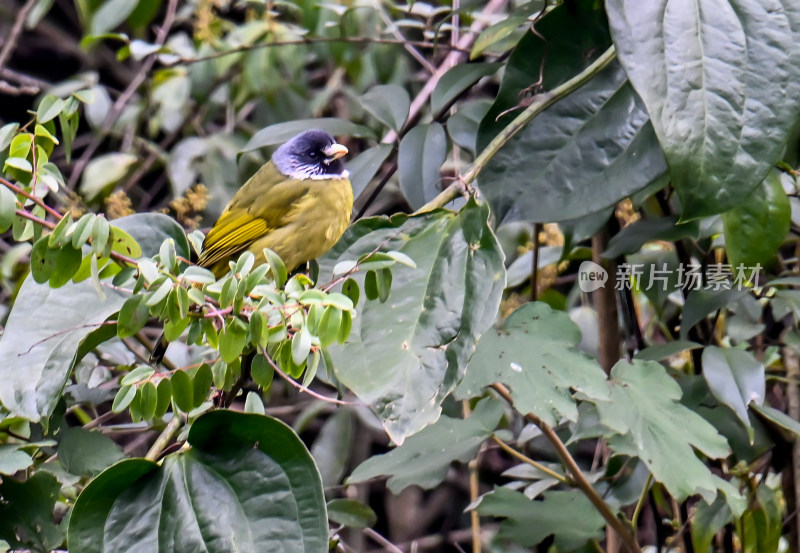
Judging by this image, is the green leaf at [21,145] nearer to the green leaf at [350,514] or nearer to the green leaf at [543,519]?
the green leaf at [350,514]

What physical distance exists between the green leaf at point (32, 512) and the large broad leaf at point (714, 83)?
0.99 metres

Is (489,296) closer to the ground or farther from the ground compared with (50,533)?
farther from the ground

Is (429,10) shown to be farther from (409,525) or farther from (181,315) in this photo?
(409,525)

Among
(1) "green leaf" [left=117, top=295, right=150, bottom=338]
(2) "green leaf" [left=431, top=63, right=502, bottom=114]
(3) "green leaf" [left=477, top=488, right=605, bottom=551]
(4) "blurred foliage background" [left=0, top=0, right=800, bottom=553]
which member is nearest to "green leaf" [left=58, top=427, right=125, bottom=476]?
(4) "blurred foliage background" [left=0, top=0, right=800, bottom=553]

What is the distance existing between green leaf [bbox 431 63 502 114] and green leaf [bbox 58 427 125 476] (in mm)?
864

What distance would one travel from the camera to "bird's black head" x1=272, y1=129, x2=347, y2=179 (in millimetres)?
2459

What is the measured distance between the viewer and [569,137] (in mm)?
1672

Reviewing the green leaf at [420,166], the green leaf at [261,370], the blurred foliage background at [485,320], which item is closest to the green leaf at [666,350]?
the blurred foliage background at [485,320]

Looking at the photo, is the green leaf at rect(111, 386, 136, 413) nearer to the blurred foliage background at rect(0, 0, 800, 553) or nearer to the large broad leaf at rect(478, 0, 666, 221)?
the blurred foliage background at rect(0, 0, 800, 553)

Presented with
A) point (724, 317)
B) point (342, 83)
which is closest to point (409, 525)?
point (342, 83)

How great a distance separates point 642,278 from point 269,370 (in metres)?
0.95

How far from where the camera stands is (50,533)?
1.46m

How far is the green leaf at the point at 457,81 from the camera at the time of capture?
1.88 meters

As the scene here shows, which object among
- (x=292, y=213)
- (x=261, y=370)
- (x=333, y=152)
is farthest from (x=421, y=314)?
(x=333, y=152)
